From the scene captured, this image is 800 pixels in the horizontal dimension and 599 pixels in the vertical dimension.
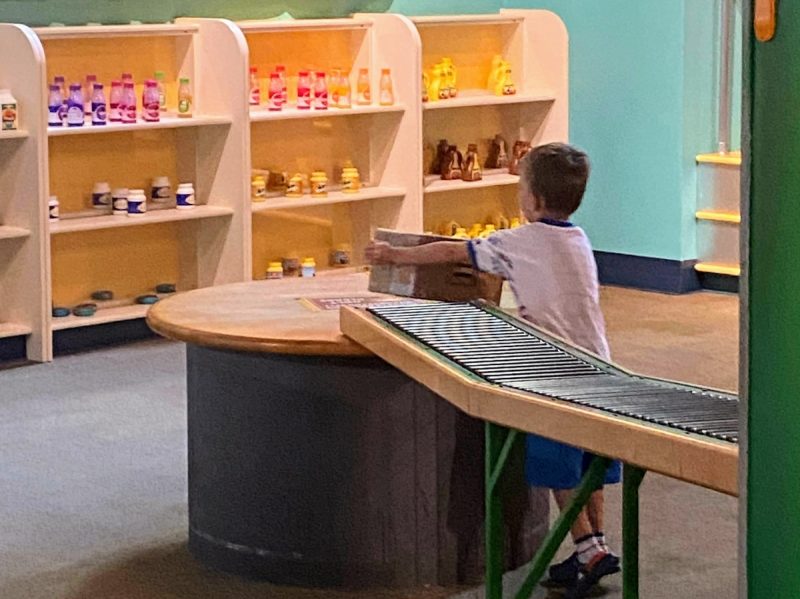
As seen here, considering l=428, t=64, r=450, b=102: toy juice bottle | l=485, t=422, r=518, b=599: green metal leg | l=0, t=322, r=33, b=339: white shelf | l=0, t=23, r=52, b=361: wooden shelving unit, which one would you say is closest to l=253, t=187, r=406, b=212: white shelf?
l=428, t=64, r=450, b=102: toy juice bottle

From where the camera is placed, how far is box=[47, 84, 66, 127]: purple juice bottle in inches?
229

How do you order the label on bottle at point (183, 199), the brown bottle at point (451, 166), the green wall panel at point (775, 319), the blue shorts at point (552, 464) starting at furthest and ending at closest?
the brown bottle at point (451, 166) → the label on bottle at point (183, 199) → the blue shorts at point (552, 464) → the green wall panel at point (775, 319)

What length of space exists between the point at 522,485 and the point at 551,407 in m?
1.03

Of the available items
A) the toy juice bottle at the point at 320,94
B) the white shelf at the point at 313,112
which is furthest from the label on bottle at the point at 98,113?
the toy juice bottle at the point at 320,94

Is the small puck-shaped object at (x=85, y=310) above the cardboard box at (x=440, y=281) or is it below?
below

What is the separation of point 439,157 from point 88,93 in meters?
1.88

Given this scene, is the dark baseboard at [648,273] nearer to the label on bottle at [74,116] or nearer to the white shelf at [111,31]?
the white shelf at [111,31]

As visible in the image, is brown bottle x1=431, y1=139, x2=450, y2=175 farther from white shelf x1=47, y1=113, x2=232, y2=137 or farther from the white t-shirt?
the white t-shirt

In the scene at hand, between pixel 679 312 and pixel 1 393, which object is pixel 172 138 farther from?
pixel 679 312

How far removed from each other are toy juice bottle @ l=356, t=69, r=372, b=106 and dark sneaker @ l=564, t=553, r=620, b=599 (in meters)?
3.71

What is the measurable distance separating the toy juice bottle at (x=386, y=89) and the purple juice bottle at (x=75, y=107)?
1.43 m

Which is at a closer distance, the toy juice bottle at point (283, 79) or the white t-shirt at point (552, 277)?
the white t-shirt at point (552, 277)

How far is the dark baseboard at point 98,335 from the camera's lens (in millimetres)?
5992

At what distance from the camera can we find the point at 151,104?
6012mm
